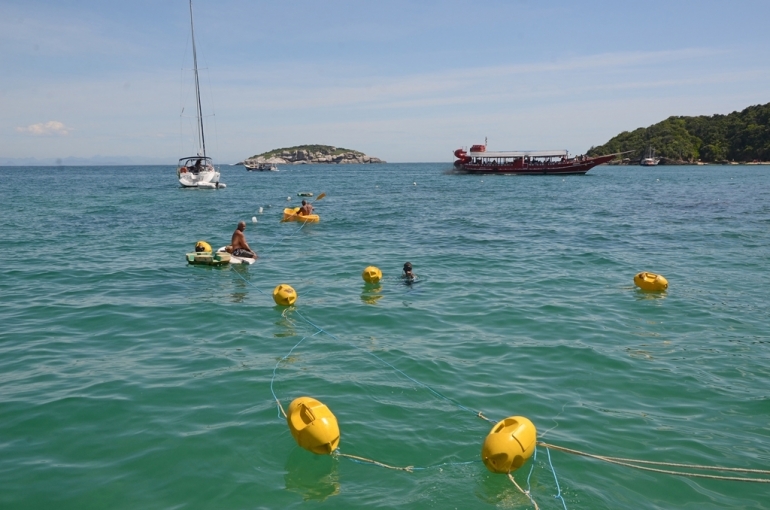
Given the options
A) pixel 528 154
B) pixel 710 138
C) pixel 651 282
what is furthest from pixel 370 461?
pixel 710 138

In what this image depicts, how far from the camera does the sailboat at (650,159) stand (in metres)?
129

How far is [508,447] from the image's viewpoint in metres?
6.37

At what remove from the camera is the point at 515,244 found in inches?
906

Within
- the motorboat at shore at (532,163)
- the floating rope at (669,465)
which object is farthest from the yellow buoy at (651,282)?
the motorboat at shore at (532,163)

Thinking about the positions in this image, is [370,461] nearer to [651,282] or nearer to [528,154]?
[651,282]

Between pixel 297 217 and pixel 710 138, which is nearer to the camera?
pixel 297 217

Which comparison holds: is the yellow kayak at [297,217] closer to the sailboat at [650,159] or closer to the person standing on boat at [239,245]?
the person standing on boat at [239,245]

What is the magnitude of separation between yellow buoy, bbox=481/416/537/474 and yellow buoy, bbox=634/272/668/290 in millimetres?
9641

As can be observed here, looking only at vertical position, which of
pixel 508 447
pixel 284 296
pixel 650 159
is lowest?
pixel 508 447

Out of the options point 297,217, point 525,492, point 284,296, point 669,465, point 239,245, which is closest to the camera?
point 525,492

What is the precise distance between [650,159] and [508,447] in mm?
137672

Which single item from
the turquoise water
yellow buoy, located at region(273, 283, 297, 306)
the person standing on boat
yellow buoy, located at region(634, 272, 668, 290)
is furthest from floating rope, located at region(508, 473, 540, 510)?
the person standing on boat

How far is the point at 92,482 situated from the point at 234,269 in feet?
39.2

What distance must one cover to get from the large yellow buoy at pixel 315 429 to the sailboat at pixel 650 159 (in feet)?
452
